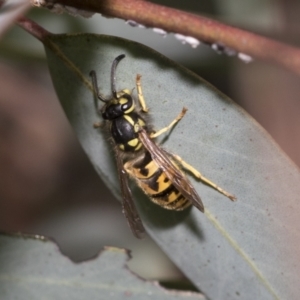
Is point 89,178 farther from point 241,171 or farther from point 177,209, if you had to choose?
point 241,171

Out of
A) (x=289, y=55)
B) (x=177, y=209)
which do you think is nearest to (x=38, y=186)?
(x=177, y=209)

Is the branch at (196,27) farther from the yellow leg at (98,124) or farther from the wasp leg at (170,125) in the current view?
the yellow leg at (98,124)

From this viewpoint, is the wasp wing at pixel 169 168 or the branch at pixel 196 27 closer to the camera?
the branch at pixel 196 27

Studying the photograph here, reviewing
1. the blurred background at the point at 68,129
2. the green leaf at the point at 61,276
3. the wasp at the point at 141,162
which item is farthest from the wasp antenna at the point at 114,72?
the blurred background at the point at 68,129

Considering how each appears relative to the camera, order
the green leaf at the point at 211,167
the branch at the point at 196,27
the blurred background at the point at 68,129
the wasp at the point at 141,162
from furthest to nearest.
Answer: the blurred background at the point at 68,129 < the wasp at the point at 141,162 < the green leaf at the point at 211,167 < the branch at the point at 196,27

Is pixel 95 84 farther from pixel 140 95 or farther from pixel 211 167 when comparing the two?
pixel 211 167

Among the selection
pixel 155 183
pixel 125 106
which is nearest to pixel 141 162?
pixel 155 183

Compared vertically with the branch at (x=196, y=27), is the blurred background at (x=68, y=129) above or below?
below
